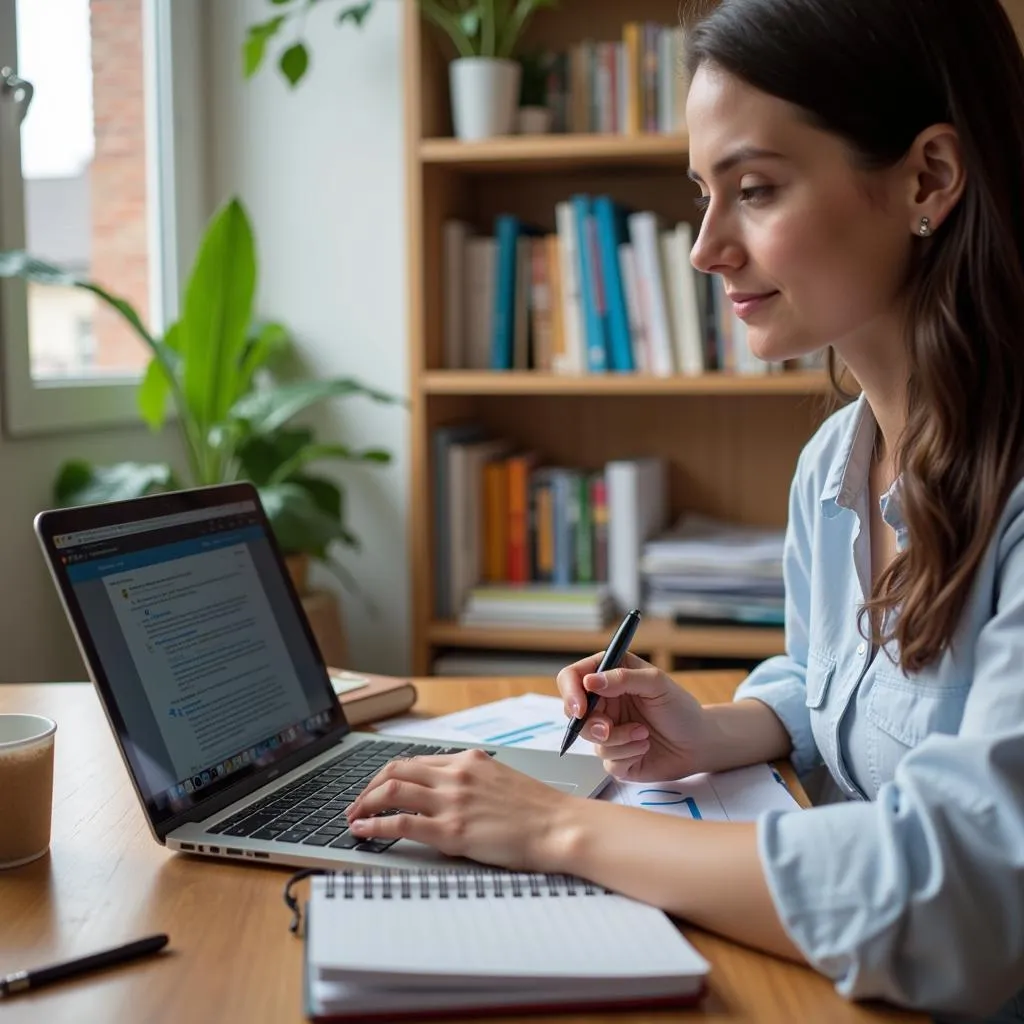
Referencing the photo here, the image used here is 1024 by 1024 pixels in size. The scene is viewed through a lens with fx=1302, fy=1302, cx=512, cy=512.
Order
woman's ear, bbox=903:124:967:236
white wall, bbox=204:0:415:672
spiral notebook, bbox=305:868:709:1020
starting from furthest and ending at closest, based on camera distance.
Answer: white wall, bbox=204:0:415:672 → woman's ear, bbox=903:124:967:236 → spiral notebook, bbox=305:868:709:1020

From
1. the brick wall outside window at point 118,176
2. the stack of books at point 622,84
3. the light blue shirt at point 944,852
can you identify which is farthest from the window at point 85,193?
the light blue shirt at point 944,852

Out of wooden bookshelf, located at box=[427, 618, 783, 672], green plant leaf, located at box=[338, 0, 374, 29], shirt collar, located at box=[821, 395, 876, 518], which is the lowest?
wooden bookshelf, located at box=[427, 618, 783, 672]

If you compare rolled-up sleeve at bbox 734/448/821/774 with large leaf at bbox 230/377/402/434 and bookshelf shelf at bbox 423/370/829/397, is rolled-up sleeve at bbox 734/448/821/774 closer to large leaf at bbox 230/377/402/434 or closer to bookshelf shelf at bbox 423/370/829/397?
bookshelf shelf at bbox 423/370/829/397

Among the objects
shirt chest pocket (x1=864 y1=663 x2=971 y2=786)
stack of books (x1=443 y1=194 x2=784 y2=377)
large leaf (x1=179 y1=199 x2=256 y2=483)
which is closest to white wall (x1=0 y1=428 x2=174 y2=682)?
large leaf (x1=179 y1=199 x2=256 y2=483)

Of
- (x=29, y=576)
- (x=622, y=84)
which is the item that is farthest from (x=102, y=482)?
(x=622, y=84)

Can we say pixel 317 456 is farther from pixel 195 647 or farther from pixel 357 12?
pixel 195 647

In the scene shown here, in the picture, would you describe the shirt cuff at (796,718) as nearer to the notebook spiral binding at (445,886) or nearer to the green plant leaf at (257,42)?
the notebook spiral binding at (445,886)

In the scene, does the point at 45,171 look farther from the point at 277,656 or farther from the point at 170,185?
the point at 277,656

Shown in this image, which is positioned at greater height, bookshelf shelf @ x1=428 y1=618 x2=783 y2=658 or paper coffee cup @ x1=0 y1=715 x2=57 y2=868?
paper coffee cup @ x1=0 y1=715 x2=57 y2=868

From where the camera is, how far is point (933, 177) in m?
0.99

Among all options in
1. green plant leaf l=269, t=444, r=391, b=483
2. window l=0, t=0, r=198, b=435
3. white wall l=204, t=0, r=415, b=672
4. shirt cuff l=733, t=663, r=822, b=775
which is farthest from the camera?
white wall l=204, t=0, r=415, b=672

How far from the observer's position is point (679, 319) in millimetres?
2334

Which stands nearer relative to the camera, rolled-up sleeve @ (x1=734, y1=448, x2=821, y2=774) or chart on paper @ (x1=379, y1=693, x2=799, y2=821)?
chart on paper @ (x1=379, y1=693, x2=799, y2=821)

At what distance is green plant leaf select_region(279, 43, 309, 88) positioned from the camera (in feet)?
7.98
